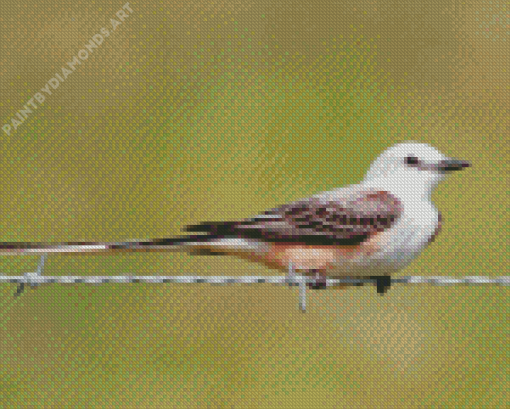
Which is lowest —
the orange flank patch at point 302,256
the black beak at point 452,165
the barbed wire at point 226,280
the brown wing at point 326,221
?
the barbed wire at point 226,280

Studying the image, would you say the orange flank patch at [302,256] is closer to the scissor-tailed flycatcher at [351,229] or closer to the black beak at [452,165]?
the scissor-tailed flycatcher at [351,229]

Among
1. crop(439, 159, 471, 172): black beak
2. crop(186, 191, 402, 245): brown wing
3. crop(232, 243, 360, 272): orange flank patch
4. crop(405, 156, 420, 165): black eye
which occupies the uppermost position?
crop(405, 156, 420, 165): black eye

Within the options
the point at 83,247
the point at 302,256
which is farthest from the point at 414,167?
the point at 83,247

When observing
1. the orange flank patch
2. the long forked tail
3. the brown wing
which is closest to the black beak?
the brown wing

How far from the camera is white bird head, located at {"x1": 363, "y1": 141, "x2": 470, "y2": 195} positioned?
93.8 inches

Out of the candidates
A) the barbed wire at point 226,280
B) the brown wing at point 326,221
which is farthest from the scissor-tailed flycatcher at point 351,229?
the barbed wire at point 226,280

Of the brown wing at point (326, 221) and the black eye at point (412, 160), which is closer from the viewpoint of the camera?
the brown wing at point (326, 221)

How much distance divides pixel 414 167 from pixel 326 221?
38 centimetres

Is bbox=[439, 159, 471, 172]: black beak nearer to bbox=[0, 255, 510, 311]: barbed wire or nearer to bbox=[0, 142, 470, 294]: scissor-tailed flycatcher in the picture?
bbox=[0, 142, 470, 294]: scissor-tailed flycatcher

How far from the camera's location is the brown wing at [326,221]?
2.28 meters

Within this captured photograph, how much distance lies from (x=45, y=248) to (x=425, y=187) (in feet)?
4.18

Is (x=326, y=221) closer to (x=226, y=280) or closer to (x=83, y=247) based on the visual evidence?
(x=226, y=280)

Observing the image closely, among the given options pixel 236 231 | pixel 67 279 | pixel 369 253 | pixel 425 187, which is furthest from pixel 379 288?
pixel 67 279

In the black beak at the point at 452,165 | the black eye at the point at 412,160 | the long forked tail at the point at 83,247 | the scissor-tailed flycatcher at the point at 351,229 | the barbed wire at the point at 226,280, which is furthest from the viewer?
the black eye at the point at 412,160
